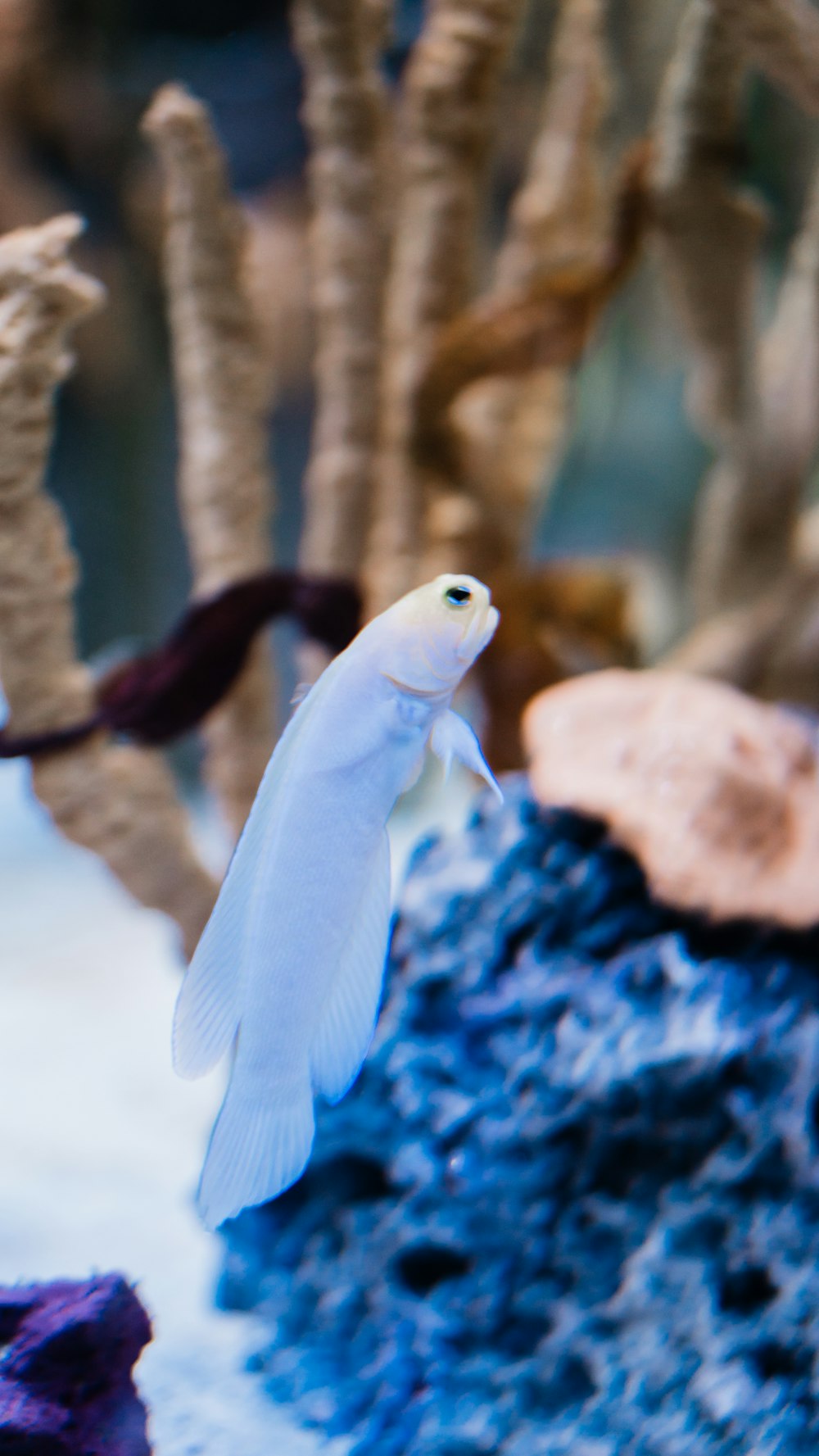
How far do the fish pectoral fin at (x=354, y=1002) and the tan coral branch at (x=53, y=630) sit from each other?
60cm

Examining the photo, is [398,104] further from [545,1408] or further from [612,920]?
[545,1408]

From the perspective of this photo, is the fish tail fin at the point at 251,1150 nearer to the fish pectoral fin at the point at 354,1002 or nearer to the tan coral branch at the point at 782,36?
the fish pectoral fin at the point at 354,1002

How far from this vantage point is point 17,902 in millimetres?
1628

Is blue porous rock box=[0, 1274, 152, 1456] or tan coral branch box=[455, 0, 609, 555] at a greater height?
tan coral branch box=[455, 0, 609, 555]

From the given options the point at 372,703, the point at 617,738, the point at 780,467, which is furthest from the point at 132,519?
the point at 372,703

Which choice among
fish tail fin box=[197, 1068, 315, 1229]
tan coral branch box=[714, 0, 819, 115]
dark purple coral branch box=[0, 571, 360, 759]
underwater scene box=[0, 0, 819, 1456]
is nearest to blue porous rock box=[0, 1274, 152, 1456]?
underwater scene box=[0, 0, 819, 1456]

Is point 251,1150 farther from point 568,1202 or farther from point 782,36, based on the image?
point 782,36

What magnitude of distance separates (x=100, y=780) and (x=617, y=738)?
60cm

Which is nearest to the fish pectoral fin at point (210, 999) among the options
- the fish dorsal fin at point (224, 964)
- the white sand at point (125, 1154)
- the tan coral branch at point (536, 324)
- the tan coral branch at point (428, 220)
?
the fish dorsal fin at point (224, 964)

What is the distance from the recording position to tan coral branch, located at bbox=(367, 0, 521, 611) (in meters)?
1.28

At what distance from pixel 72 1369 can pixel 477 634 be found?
0.52 metres

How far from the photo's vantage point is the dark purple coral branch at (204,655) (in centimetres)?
105

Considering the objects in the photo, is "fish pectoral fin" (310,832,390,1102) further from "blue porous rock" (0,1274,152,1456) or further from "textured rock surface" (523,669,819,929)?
"textured rock surface" (523,669,819,929)

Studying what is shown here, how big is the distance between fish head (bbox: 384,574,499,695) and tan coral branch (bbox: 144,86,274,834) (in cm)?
67
